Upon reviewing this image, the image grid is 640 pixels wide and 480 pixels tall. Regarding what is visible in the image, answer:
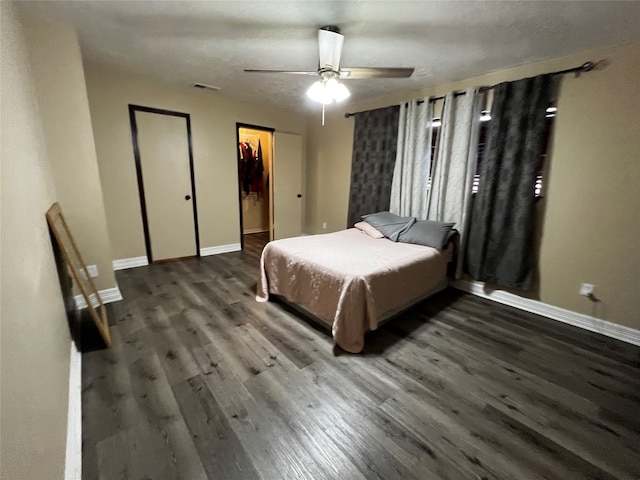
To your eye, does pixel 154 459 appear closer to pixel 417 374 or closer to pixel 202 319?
pixel 202 319

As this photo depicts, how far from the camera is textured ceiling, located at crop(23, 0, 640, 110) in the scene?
179 cm

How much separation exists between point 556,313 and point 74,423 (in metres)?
3.85

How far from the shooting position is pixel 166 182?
3.79 metres

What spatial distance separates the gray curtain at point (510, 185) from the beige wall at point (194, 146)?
3.43 meters

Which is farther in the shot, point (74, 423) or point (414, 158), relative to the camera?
point (414, 158)

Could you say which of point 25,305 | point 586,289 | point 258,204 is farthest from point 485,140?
point 258,204

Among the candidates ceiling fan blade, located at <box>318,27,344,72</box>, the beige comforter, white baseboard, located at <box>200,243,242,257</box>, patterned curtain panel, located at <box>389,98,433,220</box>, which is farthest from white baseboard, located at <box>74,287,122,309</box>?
patterned curtain panel, located at <box>389,98,433,220</box>

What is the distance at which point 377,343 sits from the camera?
2.20 metres

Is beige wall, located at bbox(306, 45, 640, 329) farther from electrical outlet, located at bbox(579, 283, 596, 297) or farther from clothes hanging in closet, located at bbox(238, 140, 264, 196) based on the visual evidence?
clothes hanging in closet, located at bbox(238, 140, 264, 196)

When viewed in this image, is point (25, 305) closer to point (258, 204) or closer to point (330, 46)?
point (330, 46)

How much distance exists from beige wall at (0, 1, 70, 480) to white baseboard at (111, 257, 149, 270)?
2080mm

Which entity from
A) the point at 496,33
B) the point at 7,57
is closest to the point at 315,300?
the point at 7,57

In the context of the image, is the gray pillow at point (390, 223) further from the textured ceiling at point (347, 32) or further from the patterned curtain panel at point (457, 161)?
the textured ceiling at point (347, 32)

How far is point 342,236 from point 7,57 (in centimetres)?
285
